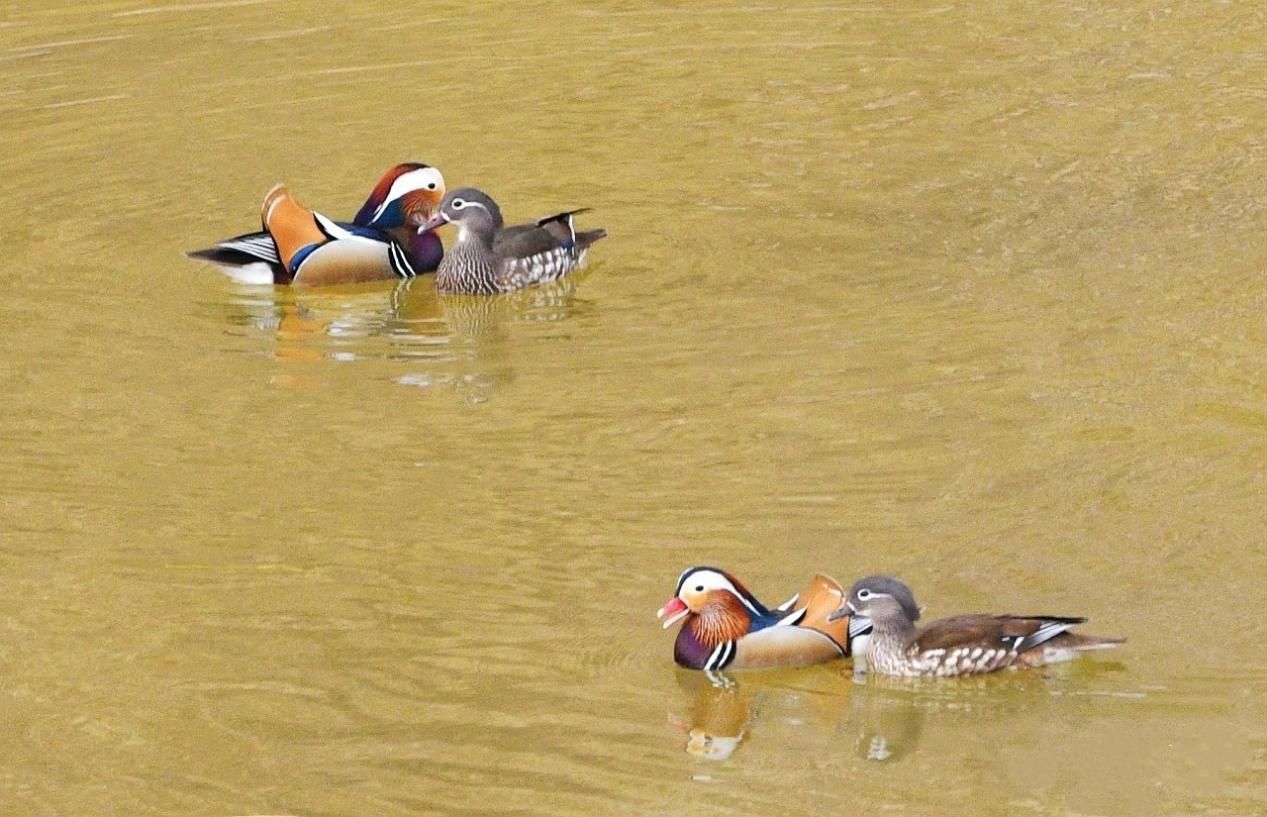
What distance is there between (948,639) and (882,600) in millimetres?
259

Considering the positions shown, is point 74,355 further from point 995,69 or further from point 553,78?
point 995,69

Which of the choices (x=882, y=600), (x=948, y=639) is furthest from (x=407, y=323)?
(x=948, y=639)

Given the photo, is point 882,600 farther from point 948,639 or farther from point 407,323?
point 407,323

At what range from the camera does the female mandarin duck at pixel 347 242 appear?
13.5 m

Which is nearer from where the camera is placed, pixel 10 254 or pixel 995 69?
pixel 10 254

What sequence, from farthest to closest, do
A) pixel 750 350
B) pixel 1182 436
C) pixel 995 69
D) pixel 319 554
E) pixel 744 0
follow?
pixel 744 0 → pixel 995 69 → pixel 750 350 → pixel 1182 436 → pixel 319 554

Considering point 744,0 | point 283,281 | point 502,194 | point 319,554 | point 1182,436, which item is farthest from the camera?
point 744,0

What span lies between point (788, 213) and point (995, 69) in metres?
3.69

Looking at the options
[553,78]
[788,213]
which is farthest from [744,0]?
[788,213]

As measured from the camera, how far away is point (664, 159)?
15531mm

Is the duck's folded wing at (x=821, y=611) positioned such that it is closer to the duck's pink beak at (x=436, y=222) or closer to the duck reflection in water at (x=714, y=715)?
the duck reflection in water at (x=714, y=715)

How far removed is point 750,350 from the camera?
38.9ft

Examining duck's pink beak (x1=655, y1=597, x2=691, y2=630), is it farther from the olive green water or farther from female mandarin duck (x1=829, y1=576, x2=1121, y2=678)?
female mandarin duck (x1=829, y1=576, x2=1121, y2=678)

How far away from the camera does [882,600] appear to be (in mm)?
8570
